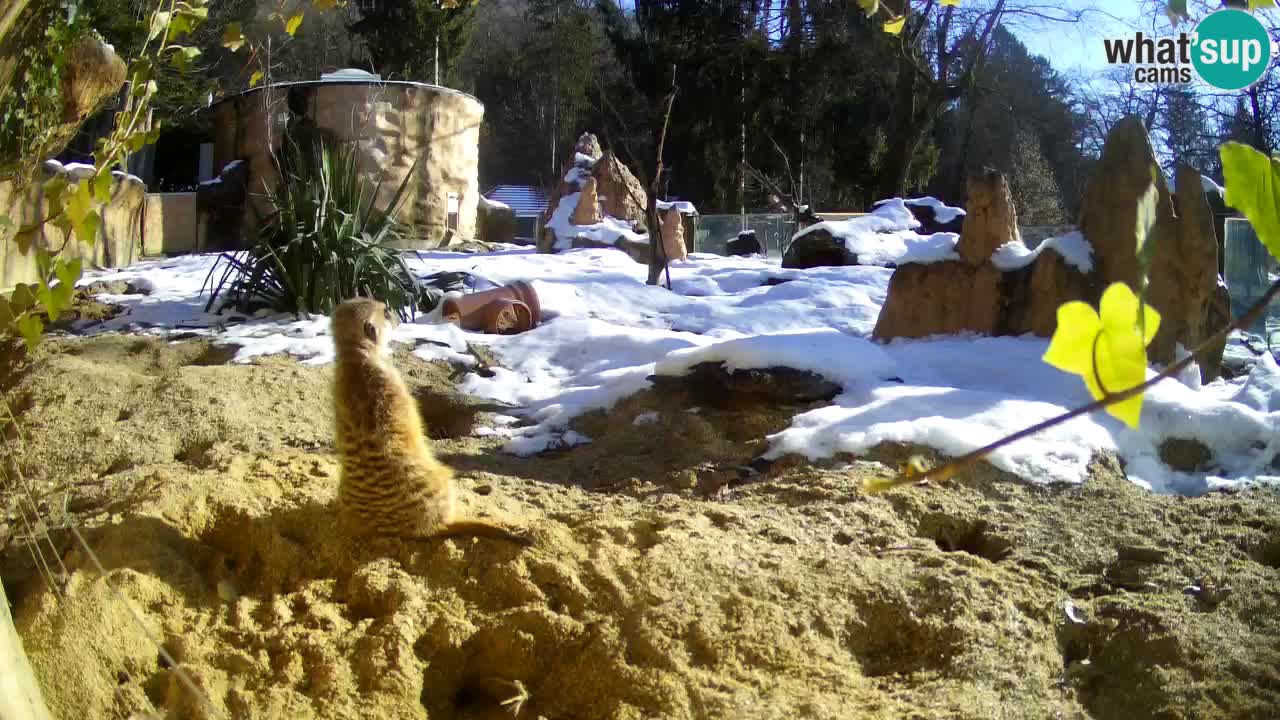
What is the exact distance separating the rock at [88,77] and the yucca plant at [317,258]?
1.10m

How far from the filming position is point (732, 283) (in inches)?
368

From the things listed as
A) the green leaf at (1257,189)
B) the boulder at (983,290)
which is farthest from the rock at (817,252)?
the green leaf at (1257,189)

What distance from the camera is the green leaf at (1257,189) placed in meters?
0.57

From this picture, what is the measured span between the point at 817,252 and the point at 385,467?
8934mm

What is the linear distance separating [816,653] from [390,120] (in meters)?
12.3

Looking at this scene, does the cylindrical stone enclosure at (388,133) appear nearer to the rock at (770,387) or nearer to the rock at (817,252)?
the rock at (817,252)

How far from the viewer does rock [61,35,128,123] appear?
519 centimetres

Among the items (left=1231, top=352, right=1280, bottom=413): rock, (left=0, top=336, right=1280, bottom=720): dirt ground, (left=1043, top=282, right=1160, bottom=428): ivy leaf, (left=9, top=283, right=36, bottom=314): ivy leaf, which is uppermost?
(left=1043, top=282, right=1160, bottom=428): ivy leaf

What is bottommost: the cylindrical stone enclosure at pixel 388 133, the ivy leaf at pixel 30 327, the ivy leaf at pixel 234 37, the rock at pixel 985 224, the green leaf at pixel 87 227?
the ivy leaf at pixel 30 327

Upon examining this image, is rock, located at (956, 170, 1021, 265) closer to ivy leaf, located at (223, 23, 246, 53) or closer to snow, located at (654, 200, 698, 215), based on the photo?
ivy leaf, located at (223, 23, 246, 53)

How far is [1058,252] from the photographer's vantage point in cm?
474

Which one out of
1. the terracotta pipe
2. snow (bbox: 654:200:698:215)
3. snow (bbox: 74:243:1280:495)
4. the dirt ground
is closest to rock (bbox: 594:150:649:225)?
snow (bbox: 654:200:698:215)

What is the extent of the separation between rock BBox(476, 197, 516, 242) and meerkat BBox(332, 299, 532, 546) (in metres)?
13.2

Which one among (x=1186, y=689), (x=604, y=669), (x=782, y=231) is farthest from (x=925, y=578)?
(x=782, y=231)
